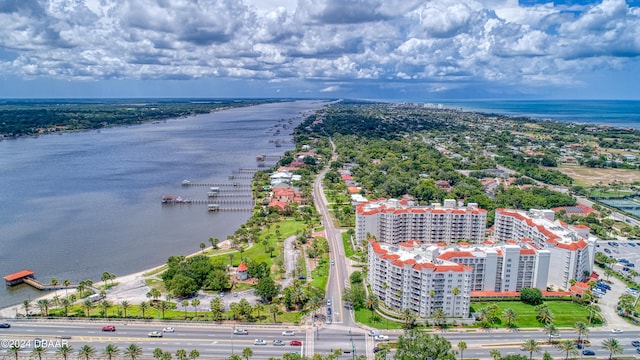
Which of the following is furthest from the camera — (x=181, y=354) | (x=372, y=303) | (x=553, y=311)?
(x=553, y=311)

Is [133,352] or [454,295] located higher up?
[454,295]

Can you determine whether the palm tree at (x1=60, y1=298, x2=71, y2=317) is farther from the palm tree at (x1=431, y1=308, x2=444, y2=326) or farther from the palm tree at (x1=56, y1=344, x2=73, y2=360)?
the palm tree at (x1=431, y1=308, x2=444, y2=326)

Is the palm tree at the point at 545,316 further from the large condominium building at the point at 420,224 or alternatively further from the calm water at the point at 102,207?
the calm water at the point at 102,207

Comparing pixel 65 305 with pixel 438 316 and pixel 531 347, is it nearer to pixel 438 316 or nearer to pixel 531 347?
pixel 438 316

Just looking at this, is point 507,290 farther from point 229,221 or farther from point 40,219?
point 40,219

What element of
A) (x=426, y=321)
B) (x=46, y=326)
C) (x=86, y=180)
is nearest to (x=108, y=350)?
(x=46, y=326)

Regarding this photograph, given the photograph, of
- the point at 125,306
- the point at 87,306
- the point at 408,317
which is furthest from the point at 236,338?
the point at 408,317
